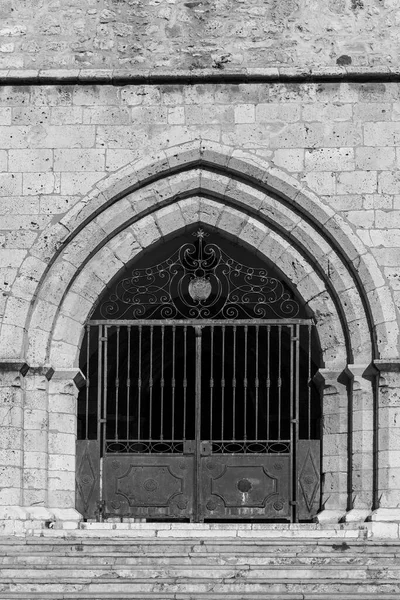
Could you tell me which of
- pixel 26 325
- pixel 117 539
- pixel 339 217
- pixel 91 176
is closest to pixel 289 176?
pixel 339 217

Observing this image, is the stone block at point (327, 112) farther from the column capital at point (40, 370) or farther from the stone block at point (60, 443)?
the stone block at point (60, 443)

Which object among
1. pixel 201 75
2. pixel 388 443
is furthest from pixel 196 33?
pixel 388 443

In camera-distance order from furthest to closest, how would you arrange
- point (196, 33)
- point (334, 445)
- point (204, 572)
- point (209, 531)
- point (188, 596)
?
point (196, 33) → point (334, 445) → point (209, 531) → point (204, 572) → point (188, 596)

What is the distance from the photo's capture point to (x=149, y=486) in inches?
515

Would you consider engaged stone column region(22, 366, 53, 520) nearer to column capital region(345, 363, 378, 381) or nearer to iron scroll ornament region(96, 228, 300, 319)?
iron scroll ornament region(96, 228, 300, 319)

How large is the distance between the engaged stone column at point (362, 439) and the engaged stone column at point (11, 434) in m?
2.59

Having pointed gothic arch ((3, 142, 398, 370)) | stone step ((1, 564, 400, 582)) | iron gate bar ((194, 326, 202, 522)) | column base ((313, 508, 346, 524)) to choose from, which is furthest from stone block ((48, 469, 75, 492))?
column base ((313, 508, 346, 524))

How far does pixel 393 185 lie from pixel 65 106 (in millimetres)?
2761

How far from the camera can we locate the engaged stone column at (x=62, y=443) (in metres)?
12.7

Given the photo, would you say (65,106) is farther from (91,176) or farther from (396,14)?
(396,14)

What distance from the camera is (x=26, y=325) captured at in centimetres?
1281

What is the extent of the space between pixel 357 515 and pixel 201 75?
377 cm

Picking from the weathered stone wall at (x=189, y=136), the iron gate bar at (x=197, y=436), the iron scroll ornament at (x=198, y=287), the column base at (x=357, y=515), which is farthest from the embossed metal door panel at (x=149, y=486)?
the weathered stone wall at (x=189, y=136)

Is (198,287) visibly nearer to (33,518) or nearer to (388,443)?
(388,443)
